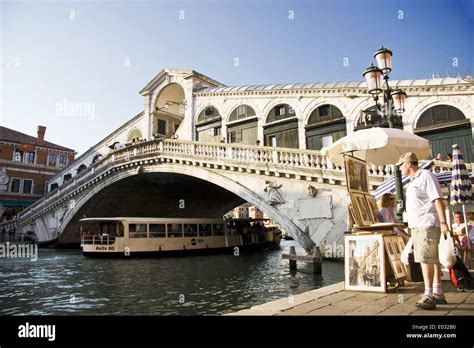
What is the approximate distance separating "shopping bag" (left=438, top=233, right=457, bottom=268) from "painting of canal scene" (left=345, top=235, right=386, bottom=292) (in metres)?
0.91

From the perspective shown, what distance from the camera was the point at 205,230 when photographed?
66.2 feet

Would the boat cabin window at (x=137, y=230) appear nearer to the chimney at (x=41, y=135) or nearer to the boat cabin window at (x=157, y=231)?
the boat cabin window at (x=157, y=231)

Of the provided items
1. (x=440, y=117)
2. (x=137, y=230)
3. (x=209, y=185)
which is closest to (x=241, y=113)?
(x=209, y=185)

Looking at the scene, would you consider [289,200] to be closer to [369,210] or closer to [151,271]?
[151,271]

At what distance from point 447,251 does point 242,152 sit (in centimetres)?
1162

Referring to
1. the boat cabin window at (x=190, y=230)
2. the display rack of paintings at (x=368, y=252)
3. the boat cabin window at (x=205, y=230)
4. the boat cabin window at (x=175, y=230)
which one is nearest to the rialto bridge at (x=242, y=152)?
the boat cabin window at (x=205, y=230)

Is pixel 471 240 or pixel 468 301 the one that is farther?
pixel 471 240

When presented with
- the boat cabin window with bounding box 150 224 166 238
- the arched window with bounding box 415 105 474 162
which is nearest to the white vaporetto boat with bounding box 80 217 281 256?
the boat cabin window with bounding box 150 224 166 238

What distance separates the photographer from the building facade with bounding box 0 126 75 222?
3228 centimetres

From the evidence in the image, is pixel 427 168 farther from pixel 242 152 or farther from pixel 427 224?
pixel 242 152

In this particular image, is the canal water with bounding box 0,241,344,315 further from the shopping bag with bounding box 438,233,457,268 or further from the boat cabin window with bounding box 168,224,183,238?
the boat cabin window with bounding box 168,224,183,238

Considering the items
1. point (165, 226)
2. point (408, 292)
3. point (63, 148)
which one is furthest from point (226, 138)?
point (63, 148)
